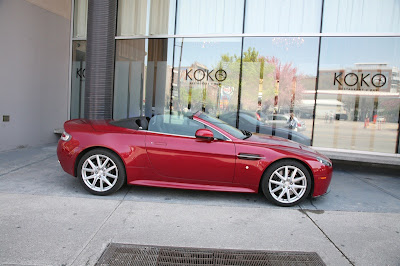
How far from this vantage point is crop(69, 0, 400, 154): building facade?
836 centimetres

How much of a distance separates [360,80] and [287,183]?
17.8 ft

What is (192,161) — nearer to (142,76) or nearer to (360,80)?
(142,76)

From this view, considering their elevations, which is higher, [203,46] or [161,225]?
[203,46]

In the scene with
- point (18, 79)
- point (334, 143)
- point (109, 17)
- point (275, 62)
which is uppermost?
point (109, 17)

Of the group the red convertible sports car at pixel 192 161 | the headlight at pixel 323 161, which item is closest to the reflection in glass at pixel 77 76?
the red convertible sports car at pixel 192 161

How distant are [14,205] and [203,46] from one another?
678 cm

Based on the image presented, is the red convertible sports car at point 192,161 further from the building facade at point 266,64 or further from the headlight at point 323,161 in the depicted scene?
the building facade at point 266,64

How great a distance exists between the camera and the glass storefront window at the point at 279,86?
346 inches

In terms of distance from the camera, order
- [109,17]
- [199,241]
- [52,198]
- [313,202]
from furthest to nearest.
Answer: [109,17]
[313,202]
[52,198]
[199,241]

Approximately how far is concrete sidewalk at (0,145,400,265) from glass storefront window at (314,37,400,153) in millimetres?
3180

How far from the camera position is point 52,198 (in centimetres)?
452

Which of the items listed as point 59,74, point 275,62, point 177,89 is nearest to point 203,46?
point 177,89

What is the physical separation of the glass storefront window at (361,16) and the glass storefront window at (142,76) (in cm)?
454

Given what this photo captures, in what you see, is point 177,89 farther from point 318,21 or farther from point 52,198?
point 52,198
